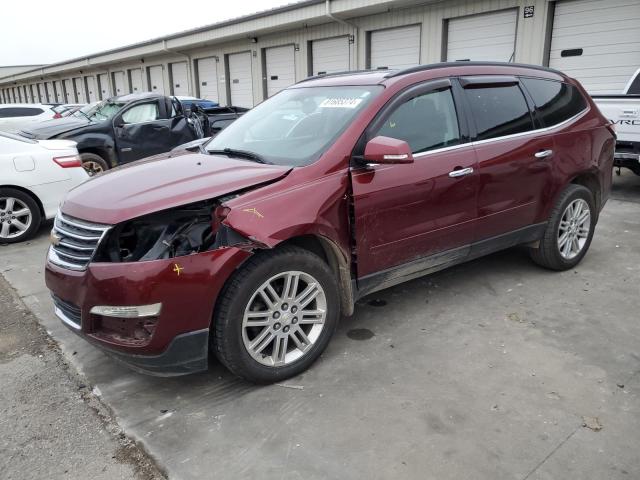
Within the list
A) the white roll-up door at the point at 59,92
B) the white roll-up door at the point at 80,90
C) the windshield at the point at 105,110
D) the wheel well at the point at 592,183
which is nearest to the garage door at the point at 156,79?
the white roll-up door at the point at 80,90

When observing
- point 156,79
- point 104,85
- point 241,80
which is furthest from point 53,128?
point 104,85

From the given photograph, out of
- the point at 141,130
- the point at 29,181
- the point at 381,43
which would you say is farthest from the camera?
the point at 381,43

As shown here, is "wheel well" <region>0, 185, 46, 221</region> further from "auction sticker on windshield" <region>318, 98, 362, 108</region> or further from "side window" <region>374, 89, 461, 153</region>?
"side window" <region>374, 89, 461, 153</region>

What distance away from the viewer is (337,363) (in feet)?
11.0

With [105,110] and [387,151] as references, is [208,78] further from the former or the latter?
[387,151]

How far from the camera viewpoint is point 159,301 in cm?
266

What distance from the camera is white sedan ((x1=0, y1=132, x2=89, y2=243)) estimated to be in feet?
20.5

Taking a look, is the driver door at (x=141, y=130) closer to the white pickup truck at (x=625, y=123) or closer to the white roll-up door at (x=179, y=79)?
the white pickup truck at (x=625, y=123)

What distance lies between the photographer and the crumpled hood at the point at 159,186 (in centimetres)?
279

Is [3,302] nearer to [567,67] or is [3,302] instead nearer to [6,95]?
[567,67]

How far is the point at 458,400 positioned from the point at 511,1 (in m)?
11.8

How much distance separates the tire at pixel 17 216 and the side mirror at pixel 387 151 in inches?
196

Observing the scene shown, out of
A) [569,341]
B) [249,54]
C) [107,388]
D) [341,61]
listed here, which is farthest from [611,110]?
[249,54]

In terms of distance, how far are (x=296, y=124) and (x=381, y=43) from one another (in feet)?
42.9
